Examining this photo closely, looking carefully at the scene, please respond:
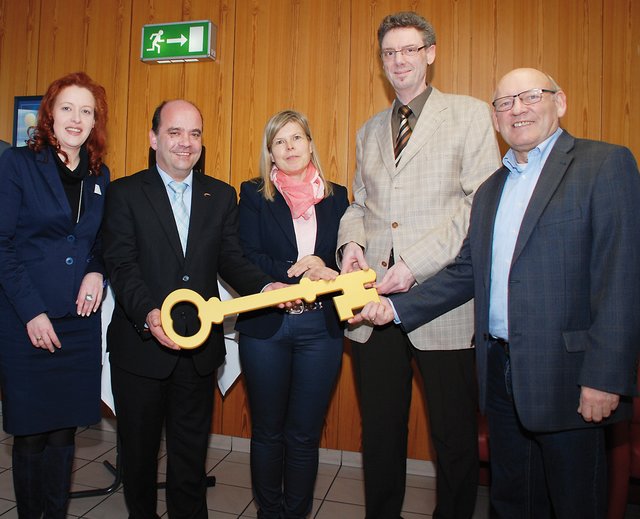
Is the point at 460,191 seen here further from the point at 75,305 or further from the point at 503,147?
the point at 75,305

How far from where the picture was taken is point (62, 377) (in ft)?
5.99

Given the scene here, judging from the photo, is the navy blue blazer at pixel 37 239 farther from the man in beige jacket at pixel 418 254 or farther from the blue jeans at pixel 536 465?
the blue jeans at pixel 536 465

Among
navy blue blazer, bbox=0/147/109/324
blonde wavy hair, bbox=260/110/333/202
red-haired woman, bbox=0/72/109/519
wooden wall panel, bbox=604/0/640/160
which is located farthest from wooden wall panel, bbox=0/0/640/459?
navy blue blazer, bbox=0/147/109/324

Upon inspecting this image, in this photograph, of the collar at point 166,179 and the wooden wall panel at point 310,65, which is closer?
the collar at point 166,179

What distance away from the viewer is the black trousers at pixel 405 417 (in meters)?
1.77

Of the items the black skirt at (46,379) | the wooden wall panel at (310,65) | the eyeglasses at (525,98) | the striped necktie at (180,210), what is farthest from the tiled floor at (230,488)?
the eyeglasses at (525,98)

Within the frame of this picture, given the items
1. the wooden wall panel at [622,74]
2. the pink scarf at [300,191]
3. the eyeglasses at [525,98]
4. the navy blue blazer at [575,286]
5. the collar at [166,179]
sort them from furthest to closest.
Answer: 1. the wooden wall panel at [622,74]
2. the pink scarf at [300,191]
3. the collar at [166,179]
4. the eyeglasses at [525,98]
5. the navy blue blazer at [575,286]

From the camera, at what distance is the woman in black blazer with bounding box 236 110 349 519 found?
1.95m

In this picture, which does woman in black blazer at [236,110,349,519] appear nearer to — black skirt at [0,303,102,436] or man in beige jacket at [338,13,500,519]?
man in beige jacket at [338,13,500,519]

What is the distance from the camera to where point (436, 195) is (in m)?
1.78

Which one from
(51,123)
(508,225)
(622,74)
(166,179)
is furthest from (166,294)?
(622,74)

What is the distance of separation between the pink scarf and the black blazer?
0.29m

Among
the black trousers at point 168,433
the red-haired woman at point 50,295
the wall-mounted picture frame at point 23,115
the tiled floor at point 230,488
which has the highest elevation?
the wall-mounted picture frame at point 23,115

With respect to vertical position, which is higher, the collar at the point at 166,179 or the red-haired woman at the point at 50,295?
the collar at the point at 166,179
